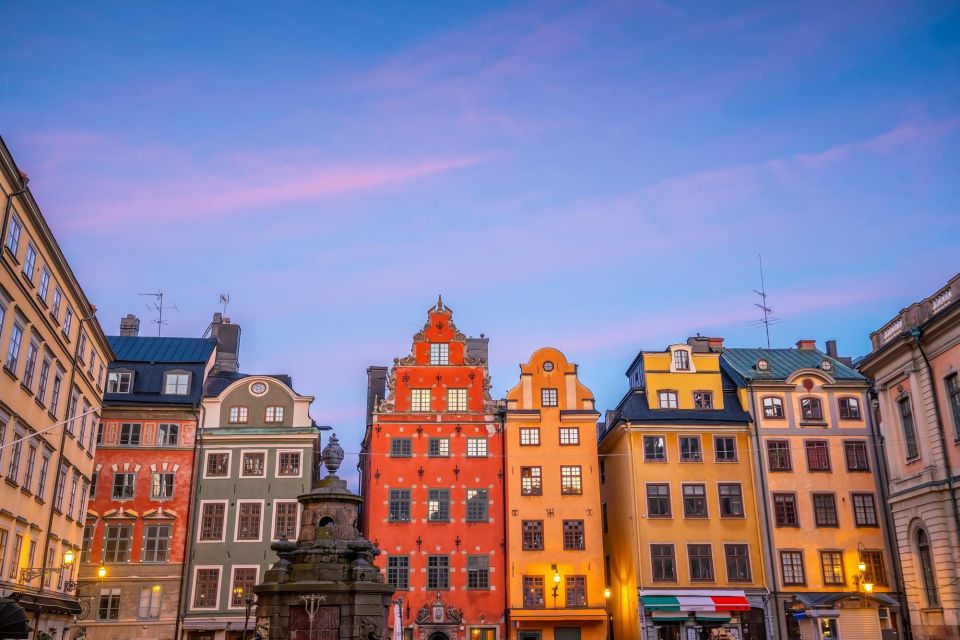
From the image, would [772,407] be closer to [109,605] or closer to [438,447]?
[438,447]

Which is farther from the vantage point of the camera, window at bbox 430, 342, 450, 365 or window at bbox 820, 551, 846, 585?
window at bbox 430, 342, 450, 365

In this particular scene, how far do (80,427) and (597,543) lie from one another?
2490 cm

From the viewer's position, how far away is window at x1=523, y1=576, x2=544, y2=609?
141 ft

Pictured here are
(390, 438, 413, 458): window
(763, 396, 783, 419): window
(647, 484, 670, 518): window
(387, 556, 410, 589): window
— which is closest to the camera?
(387, 556, 410, 589): window

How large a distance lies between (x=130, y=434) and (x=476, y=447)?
17841 mm

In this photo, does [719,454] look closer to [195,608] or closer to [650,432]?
[650,432]

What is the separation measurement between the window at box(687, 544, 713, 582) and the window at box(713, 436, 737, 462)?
178 inches

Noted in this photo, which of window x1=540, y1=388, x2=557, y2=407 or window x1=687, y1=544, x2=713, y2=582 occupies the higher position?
window x1=540, y1=388, x2=557, y2=407

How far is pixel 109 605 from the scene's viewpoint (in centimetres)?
4241

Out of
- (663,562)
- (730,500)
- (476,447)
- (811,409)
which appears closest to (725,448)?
(730,500)

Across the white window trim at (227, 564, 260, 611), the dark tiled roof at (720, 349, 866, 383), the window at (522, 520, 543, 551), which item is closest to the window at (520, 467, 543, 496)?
the window at (522, 520, 543, 551)

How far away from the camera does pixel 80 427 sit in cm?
3891

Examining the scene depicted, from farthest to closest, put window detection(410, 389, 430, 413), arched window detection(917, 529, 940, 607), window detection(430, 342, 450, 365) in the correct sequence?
window detection(430, 342, 450, 365) < window detection(410, 389, 430, 413) < arched window detection(917, 529, 940, 607)

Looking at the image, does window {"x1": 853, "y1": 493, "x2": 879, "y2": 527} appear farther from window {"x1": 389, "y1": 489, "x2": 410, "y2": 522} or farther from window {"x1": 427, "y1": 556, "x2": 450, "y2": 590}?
window {"x1": 389, "y1": 489, "x2": 410, "y2": 522}
